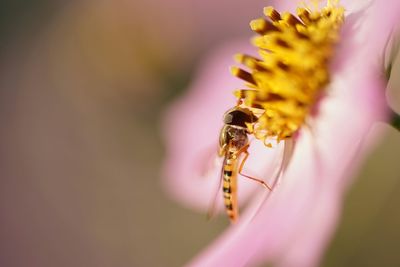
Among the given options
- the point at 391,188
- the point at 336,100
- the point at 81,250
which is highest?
the point at 336,100

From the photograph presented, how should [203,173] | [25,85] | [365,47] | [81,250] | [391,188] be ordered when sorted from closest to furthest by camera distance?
[365,47] < [203,173] < [391,188] < [81,250] < [25,85]

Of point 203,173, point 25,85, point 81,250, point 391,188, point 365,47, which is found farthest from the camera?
point 25,85

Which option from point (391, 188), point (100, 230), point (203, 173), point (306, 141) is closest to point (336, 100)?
point (306, 141)

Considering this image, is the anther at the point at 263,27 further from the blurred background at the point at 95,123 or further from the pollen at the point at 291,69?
the blurred background at the point at 95,123

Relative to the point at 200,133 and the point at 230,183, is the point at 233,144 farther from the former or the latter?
the point at 200,133

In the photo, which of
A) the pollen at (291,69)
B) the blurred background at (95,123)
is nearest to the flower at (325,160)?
the pollen at (291,69)

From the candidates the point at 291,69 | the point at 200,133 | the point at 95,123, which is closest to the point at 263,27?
the point at 291,69

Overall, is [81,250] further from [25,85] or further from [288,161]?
[288,161]

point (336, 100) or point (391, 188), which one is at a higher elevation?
point (336, 100)
